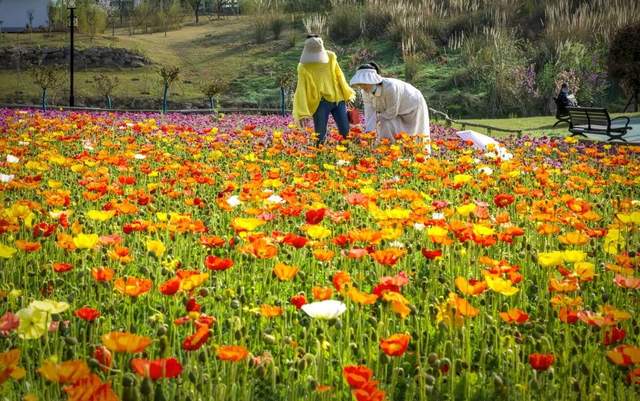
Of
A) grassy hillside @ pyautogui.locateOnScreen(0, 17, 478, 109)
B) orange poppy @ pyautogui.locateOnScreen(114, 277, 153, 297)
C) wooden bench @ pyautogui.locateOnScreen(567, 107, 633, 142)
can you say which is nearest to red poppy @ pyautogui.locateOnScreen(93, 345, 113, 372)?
orange poppy @ pyautogui.locateOnScreen(114, 277, 153, 297)

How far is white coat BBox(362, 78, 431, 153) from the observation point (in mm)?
9852

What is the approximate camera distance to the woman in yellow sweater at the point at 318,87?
9.98 metres

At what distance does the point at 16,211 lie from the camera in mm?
3400

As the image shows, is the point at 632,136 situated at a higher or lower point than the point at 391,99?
lower

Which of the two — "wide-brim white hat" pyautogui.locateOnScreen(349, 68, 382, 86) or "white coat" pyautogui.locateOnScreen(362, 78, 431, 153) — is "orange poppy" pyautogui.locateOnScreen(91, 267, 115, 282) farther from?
"white coat" pyautogui.locateOnScreen(362, 78, 431, 153)

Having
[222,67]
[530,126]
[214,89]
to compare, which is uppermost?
[222,67]

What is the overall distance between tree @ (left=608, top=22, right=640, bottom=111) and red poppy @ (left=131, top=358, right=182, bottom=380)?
68.3 ft

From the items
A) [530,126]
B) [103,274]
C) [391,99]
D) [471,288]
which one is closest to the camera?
[471,288]

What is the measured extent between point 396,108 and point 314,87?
121 centimetres

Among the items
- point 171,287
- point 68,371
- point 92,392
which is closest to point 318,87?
point 171,287

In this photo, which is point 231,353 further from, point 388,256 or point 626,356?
point 626,356

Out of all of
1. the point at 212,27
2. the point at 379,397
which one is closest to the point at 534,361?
the point at 379,397

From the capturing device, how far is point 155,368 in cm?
174

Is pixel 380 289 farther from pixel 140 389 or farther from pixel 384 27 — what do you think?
pixel 384 27
